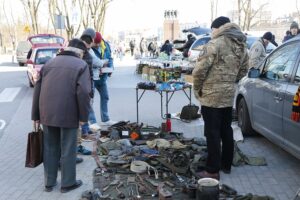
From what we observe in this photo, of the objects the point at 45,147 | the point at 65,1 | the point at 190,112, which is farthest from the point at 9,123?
the point at 65,1

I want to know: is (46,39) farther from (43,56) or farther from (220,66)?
(220,66)

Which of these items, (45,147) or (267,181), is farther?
(267,181)

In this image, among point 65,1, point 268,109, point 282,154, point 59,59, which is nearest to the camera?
point 59,59

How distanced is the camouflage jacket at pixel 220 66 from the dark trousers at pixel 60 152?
5.33 ft

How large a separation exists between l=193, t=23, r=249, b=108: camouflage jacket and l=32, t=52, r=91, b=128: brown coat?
1368 mm

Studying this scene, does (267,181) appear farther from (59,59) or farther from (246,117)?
(59,59)

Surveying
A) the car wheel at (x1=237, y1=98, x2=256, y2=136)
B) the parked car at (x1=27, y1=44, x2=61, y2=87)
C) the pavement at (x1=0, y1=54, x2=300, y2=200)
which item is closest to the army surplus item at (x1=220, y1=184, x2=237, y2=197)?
the pavement at (x1=0, y1=54, x2=300, y2=200)

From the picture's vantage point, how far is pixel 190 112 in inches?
357

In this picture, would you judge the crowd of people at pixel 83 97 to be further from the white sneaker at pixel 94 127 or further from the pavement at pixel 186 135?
the white sneaker at pixel 94 127

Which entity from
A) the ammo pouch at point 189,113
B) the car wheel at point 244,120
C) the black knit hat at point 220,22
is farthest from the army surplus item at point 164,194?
the ammo pouch at point 189,113

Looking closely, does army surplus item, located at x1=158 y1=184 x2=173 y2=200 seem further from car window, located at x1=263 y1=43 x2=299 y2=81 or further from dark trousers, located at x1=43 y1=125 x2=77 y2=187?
car window, located at x1=263 y1=43 x2=299 y2=81

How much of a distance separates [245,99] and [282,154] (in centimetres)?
120

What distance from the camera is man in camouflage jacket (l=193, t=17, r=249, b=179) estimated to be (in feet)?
16.7

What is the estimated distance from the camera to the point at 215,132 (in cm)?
530
